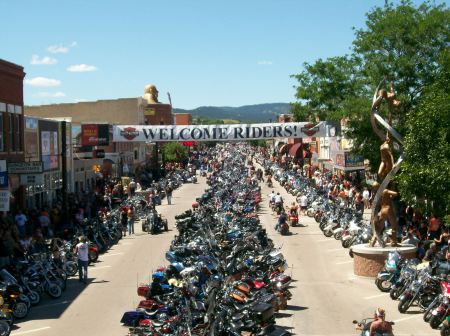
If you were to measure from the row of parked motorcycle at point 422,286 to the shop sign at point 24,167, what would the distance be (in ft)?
54.5

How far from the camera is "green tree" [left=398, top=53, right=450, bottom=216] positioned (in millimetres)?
21281

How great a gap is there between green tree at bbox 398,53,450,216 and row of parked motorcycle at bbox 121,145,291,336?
16.2 feet

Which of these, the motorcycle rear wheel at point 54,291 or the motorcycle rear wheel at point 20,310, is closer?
the motorcycle rear wheel at point 20,310

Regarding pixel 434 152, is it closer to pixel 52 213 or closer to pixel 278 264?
pixel 278 264

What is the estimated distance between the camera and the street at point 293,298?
48.9ft

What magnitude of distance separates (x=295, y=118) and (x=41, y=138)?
63.5 feet

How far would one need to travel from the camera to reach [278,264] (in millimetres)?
18656

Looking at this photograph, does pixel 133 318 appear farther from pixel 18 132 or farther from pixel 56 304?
pixel 18 132

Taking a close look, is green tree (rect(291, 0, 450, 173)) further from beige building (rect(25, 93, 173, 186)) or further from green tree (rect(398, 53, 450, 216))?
beige building (rect(25, 93, 173, 186))

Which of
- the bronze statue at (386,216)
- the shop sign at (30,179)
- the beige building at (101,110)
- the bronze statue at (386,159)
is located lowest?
the bronze statue at (386,216)

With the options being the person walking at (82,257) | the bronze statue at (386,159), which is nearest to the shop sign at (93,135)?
the person walking at (82,257)

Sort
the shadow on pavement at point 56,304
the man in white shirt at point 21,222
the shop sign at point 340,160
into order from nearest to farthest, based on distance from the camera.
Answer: the shadow on pavement at point 56,304
the man in white shirt at point 21,222
the shop sign at point 340,160

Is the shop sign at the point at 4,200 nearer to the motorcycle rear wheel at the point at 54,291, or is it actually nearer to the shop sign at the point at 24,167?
the motorcycle rear wheel at the point at 54,291

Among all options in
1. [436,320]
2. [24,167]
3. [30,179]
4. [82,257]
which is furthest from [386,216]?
[30,179]
